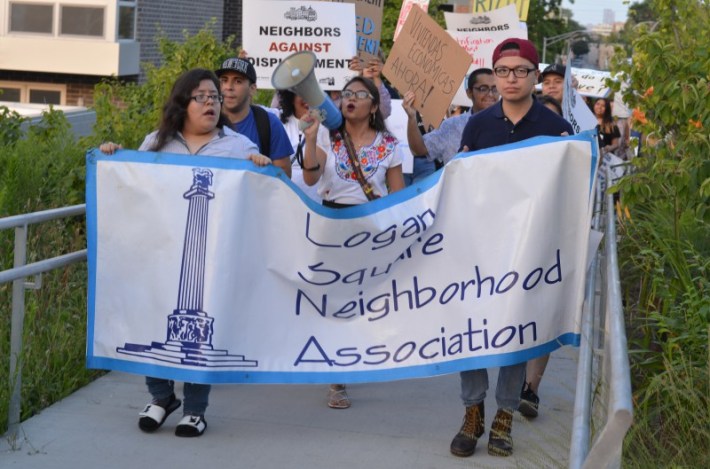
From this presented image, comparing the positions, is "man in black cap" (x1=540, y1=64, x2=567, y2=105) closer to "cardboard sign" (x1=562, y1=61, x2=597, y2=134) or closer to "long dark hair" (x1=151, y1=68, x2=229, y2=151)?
"cardboard sign" (x1=562, y1=61, x2=597, y2=134)

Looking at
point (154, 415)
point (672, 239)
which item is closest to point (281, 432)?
point (154, 415)

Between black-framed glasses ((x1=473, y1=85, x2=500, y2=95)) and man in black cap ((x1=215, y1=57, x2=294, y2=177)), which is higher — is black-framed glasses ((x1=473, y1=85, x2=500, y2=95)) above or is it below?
above

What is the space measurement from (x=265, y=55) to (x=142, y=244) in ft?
15.5

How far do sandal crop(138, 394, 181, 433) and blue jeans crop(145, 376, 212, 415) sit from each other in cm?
4

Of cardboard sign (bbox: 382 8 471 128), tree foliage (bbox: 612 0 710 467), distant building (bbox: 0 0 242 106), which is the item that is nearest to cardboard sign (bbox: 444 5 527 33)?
cardboard sign (bbox: 382 8 471 128)

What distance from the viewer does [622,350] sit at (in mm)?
3236

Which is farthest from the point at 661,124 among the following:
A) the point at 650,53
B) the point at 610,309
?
the point at 610,309

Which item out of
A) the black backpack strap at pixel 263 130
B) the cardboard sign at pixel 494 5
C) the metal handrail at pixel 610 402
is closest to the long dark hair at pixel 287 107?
the black backpack strap at pixel 263 130

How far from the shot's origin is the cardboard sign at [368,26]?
11172 millimetres

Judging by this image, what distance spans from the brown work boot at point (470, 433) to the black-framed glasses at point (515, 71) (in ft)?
5.30

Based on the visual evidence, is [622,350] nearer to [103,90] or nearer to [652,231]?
[652,231]

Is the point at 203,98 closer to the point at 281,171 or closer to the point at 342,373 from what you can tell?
the point at 281,171

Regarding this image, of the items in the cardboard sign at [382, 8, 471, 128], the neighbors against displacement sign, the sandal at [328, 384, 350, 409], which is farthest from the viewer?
the neighbors against displacement sign

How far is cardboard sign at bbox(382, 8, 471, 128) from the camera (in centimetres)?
875
